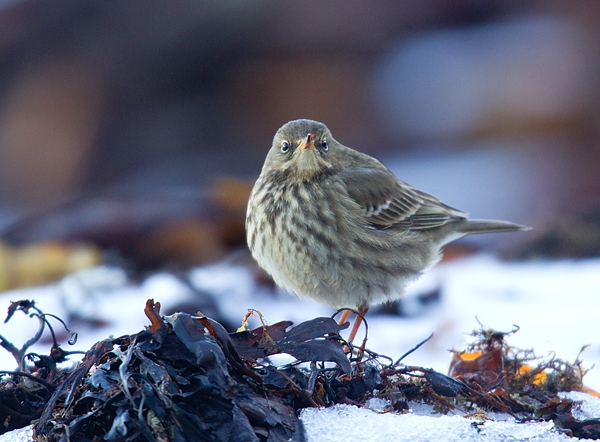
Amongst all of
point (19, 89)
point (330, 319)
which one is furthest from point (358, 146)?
point (330, 319)

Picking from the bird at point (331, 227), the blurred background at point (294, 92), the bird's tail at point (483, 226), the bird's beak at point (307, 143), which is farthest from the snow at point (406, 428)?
the blurred background at point (294, 92)

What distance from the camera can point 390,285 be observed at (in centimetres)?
412

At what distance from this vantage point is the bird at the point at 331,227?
Result: 12.8 feet

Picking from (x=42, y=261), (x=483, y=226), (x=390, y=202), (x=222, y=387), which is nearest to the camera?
(x=222, y=387)

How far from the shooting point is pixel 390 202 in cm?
453

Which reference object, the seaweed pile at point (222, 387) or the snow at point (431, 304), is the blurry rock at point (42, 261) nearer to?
the snow at point (431, 304)

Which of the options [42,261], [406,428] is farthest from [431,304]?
[42,261]

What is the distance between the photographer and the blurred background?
882 cm

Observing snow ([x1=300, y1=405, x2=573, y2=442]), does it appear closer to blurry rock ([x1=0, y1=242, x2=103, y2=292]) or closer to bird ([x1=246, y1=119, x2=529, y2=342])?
bird ([x1=246, y1=119, x2=529, y2=342])

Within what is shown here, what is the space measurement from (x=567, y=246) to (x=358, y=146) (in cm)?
446

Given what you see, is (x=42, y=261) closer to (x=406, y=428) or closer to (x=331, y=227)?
(x=331, y=227)

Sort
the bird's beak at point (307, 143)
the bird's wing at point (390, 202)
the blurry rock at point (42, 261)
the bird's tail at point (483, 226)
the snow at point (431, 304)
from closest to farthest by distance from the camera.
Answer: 1. the snow at point (431, 304)
2. the bird's beak at point (307, 143)
3. the bird's wing at point (390, 202)
4. the bird's tail at point (483, 226)
5. the blurry rock at point (42, 261)

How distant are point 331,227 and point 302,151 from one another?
495 millimetres

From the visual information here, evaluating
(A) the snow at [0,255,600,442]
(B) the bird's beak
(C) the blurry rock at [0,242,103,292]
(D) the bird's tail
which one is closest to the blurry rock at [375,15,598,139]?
(A) the snow at [0,255,600,442]
